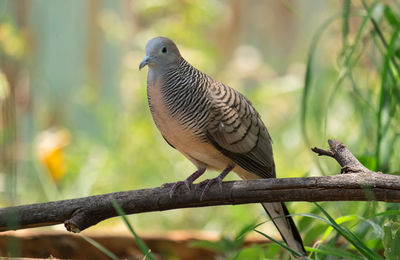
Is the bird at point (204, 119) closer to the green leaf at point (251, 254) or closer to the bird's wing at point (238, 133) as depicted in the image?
the bird's wing at point (238, 133)

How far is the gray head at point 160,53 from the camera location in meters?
2.06

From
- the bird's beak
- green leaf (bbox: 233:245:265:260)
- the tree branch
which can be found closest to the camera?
the tree branch

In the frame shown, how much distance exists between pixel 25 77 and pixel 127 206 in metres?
3.34

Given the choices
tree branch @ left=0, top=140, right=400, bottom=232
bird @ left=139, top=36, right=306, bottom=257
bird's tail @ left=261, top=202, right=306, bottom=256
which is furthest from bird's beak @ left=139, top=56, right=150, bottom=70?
bird's tail @ left=261, top=202, right=306, bottom=256

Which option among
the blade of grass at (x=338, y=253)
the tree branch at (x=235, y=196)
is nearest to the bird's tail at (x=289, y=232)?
the blade of grass at (x=338, y=253)

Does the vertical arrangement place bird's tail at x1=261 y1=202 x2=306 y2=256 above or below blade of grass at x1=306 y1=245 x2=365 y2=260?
above

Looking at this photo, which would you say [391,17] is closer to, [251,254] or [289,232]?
[289,232]

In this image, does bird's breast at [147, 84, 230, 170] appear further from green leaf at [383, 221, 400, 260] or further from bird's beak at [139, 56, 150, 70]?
green leaf at [383, 221, 400, 260]

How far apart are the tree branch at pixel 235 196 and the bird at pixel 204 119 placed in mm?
362

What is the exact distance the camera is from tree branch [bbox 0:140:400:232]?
142cm

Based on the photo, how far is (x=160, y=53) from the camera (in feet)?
6.82

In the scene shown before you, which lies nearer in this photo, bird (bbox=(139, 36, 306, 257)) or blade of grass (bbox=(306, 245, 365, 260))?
blade of grass (bbox=(306, 245, 365, 260))

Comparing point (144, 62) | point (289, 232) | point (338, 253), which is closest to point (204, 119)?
point (144, 62)

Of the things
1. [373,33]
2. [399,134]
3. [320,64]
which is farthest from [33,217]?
[320,64]
